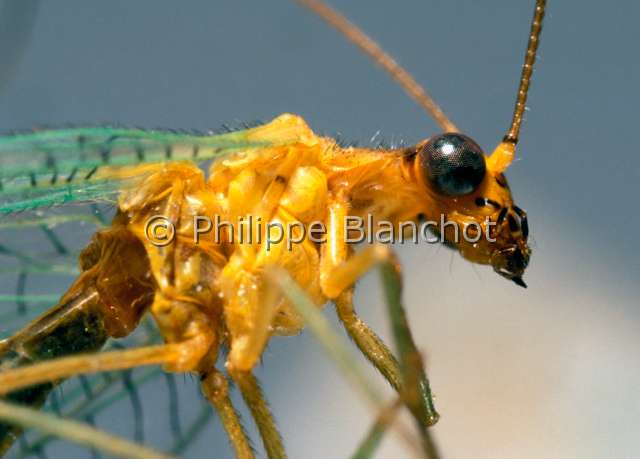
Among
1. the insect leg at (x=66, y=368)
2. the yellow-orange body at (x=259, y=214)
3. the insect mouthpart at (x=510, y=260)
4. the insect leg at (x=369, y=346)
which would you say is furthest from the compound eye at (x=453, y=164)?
the insect leg at (x=66, y=368)

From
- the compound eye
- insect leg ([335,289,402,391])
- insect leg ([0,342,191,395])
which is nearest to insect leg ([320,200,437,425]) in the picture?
insect leg ([335,289,402,391])

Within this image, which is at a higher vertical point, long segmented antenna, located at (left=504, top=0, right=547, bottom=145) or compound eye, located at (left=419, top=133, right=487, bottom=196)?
long segmented antenna, located at (left=504, top=0, right=547, bottom=145)

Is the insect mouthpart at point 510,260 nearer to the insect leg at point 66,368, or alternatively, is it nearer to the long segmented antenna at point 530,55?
the long segmented antenna at point 530,55

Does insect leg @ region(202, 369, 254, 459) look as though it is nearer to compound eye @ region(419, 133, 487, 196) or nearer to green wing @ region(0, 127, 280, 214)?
green wing @ region(0, 127, 280, 214)

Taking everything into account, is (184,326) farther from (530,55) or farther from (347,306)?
(530,55)

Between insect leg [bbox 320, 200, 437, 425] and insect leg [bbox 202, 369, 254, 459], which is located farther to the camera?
insect leg [bbox 202, 369, 254, 459]

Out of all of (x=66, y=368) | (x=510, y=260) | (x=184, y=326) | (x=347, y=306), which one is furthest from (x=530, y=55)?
(x=66, y=368)

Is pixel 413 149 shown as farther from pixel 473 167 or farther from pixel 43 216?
pixel 43 216
